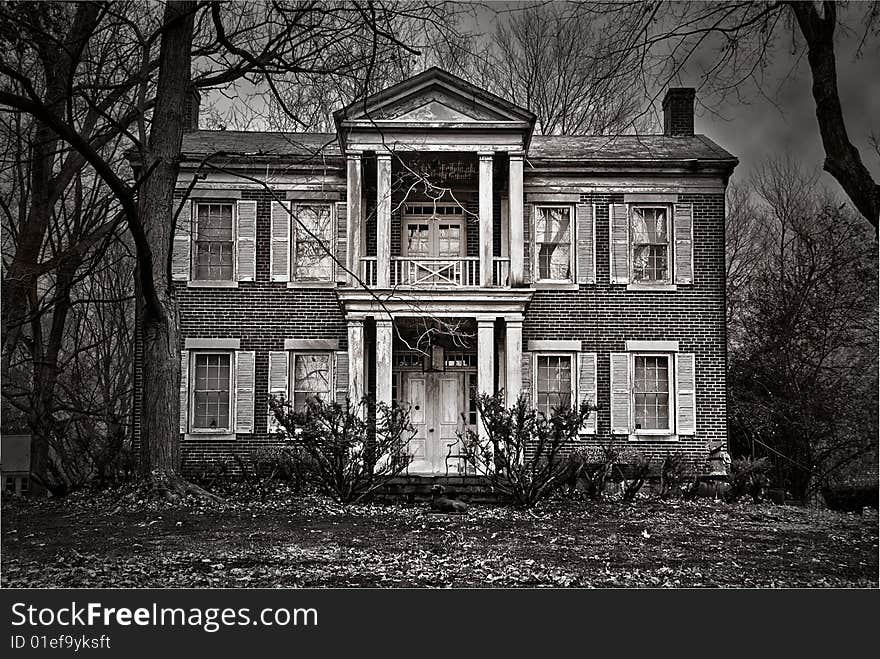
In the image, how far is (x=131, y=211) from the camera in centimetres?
786

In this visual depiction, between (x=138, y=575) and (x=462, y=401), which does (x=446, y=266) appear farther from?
(x=138, y=575)

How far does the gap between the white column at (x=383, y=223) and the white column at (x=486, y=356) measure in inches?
51.8

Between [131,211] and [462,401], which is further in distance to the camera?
[462,401]

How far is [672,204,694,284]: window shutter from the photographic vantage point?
42.2 feet

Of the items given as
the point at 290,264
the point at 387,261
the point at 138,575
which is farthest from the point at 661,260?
the point at 138,575

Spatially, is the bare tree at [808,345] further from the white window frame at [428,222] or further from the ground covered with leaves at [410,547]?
the white window frame at [428,222]

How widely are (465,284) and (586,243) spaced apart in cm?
190

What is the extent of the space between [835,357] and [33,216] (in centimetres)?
1066

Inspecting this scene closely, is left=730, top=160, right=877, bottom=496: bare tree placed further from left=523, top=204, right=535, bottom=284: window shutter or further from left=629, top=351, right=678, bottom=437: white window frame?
left=523, top=204, right=535, bottom=284: window shutter

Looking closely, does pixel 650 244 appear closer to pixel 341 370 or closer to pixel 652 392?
pixel 652 392

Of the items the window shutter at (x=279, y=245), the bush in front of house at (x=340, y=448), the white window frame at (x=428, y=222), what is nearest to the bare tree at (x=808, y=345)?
the white window frame at (x=428, y=222)

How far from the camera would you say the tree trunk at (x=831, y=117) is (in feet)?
23.4

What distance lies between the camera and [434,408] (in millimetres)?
12852

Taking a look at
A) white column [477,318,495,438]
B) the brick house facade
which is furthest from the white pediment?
white column [477,318,495,438]
